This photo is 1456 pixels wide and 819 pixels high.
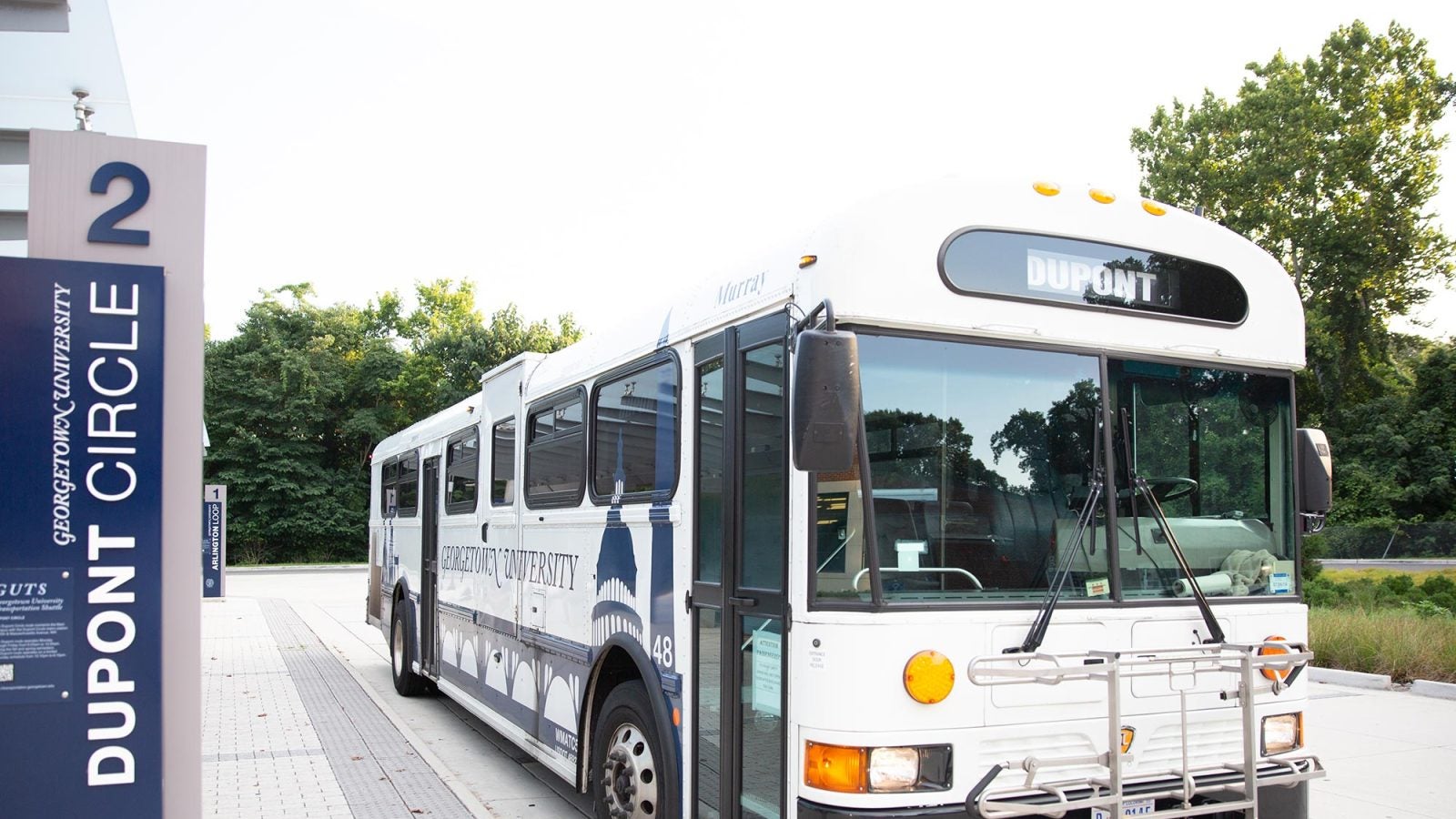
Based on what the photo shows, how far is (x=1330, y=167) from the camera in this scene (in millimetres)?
37125

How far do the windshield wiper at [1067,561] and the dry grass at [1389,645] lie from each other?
968 cm

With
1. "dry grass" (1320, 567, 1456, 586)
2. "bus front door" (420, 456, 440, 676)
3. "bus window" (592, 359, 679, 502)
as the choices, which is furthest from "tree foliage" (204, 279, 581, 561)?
"bus window" (592, 359, 679, 502)

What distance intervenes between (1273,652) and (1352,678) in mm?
8955

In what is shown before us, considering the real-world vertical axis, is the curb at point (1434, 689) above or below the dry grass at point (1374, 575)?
above

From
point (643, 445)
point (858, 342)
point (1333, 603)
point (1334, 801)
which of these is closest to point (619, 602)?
point (643, 445)

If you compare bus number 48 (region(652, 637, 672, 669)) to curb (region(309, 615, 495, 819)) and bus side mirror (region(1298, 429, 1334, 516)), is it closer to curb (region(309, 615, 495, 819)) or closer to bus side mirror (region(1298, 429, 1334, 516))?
curb (region(309, 615, 495, 819))

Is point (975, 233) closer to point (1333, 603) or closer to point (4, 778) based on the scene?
point (4, 778)

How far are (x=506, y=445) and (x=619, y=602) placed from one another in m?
2.86

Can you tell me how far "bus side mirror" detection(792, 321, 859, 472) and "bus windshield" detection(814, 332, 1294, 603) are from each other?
360 millimetres

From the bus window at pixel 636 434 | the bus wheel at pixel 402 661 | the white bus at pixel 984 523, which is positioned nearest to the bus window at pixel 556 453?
the bus window at pixel 636 434

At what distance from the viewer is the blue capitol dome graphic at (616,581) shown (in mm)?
5855

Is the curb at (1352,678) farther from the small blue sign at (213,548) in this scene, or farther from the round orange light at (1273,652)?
the small blue sign at (213,548)

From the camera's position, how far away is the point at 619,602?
5996 millimetres

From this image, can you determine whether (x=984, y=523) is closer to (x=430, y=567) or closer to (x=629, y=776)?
(x=629, y=776)
